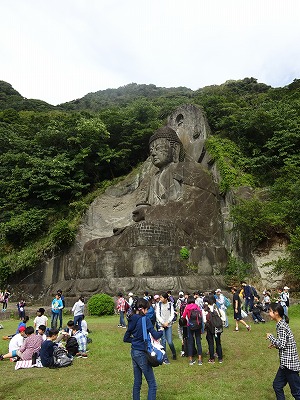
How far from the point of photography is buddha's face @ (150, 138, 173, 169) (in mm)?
19797

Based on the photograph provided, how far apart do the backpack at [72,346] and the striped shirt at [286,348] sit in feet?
14.6

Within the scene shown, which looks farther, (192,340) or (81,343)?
(81,343)

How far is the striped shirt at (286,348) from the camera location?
3941 millimetres

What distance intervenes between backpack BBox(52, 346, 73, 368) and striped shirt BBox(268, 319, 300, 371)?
3964 millimetres

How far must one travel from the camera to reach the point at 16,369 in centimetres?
655

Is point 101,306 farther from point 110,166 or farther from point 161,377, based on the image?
point 110,166

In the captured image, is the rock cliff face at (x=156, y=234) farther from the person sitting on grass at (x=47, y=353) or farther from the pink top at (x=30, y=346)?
the person sitting on grass at (x=47, y=353)

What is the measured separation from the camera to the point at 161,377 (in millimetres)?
5664

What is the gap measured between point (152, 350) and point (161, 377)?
160 cm

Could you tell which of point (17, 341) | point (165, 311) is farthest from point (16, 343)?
point (165, 311)

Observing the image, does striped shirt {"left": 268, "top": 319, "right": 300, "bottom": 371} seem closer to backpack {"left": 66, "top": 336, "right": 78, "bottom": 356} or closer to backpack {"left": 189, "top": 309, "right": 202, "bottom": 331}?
backpack {"left": 189, "top": 309, "right": 202, "bottom": 331}

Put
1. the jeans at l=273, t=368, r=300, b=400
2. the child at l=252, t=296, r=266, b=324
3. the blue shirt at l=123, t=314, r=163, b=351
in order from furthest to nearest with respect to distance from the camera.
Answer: the child at l=252, t=296, r=266, b=324
the blue shirt at l=123, t=314, r=163, b=351
the jeans at l=273, t=368, r=300, b=400

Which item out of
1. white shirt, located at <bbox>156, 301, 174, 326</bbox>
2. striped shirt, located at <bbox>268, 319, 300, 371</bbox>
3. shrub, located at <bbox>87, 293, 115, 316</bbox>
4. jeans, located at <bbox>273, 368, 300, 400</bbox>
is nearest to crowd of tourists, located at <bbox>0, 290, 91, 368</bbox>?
white shirt, located at <bbox>156, 301, 174, 326</bbox>

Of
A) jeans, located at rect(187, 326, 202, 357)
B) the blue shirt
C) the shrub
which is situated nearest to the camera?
the blue shirt
